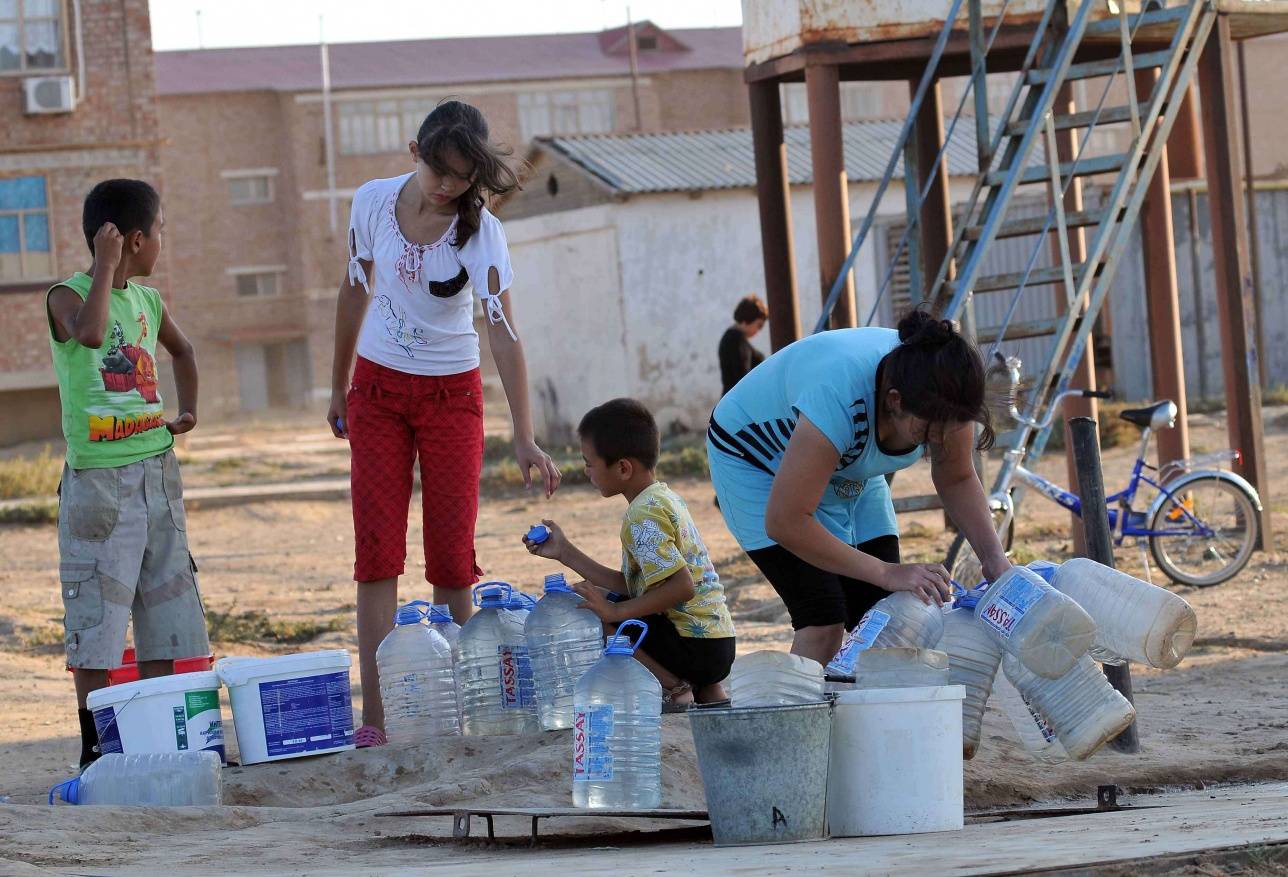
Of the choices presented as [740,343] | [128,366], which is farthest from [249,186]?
[128,366]

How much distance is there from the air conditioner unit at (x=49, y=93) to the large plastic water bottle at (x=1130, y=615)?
84.7 ft

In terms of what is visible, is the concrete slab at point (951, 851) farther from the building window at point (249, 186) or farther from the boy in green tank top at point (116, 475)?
the building window at point (249, 186)

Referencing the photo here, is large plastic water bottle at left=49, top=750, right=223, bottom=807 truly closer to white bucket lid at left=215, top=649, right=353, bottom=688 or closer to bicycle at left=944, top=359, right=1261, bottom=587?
white bucket lid at left=215, top=649, right=353, bottom=688

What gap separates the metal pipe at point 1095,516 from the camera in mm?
6117

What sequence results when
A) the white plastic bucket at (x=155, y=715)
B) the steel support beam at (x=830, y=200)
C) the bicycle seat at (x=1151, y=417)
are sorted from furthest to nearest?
the steel support beam at (x=830, y=200)
the bicycle seat at (x=1151, y=417)
the white plastic bucket at (x=155, y=715)

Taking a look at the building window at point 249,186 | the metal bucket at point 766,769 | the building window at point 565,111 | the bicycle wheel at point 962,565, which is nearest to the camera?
the metal bucket at point 766,769

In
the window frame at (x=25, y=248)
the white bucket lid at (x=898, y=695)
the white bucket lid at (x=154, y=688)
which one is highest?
the window frame at (x=25, y=248)

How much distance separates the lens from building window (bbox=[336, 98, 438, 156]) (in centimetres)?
5166

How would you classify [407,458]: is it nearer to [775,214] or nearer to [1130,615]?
[1130,615]

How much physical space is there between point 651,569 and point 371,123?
156ft

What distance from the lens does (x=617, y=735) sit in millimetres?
5031

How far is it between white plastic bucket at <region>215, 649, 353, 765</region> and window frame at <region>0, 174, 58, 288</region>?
25.1m

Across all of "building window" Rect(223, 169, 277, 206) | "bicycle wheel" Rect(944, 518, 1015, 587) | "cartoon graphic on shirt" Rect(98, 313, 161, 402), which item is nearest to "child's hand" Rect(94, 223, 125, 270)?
"cartoon graphic on shirt" Rect(98, 313, 161, 402)

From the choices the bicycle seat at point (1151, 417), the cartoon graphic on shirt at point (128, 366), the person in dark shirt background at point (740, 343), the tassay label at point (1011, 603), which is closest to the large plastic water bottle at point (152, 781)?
the cartoon graphic on shirt at point (128, 366)
